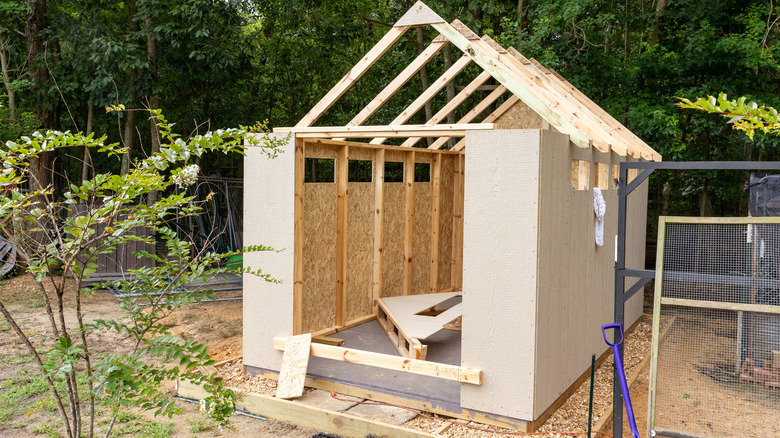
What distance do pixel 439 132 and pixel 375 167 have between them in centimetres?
286

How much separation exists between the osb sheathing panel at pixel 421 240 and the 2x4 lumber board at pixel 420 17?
3.68 meters

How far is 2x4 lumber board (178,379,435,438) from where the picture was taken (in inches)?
199

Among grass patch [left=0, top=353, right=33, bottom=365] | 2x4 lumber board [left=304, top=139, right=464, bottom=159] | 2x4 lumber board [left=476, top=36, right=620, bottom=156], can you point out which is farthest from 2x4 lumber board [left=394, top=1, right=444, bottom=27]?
grass patch [left=0, top=353, right=33, bottom=365]

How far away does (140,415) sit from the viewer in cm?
558

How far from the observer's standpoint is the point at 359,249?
325 inches

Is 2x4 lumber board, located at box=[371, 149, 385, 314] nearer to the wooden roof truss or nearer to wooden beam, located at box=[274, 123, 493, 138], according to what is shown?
the wooden roof truss

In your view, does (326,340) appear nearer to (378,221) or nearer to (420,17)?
(378,221)

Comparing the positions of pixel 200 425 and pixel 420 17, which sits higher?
pixel 420 17

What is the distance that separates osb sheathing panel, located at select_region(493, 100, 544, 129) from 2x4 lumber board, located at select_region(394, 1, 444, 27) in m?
2.85

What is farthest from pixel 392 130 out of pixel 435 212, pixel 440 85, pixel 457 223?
pixel 457 223

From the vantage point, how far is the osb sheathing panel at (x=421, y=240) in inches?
381

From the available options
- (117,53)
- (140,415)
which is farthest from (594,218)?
(117,53)

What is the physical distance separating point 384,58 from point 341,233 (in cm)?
1060

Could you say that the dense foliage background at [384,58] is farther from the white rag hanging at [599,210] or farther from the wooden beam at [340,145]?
the white rag hanging at [599,210]
